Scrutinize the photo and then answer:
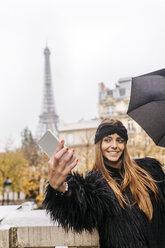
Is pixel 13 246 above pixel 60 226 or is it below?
below

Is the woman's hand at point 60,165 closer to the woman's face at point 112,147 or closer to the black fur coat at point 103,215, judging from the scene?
the black fur coat at point 103,215

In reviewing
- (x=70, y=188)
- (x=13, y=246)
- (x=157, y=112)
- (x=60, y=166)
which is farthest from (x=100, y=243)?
(x=157, y=112)

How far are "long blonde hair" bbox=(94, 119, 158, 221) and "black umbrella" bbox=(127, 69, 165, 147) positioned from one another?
0.32 meters

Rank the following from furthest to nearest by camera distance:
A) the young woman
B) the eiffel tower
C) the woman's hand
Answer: the eiffel tower < the young woman < the woman's hand

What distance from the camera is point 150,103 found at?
262 centimetres

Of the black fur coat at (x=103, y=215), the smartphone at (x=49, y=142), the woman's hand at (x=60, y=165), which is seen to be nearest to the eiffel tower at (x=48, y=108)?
the black fur coat at (x=103, y=215)

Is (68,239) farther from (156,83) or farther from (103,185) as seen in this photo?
(156,83)

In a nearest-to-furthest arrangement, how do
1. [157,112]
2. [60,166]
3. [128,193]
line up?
1. [60,166]
2. [128,193]
3. [157,112]

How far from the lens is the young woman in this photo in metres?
1.89

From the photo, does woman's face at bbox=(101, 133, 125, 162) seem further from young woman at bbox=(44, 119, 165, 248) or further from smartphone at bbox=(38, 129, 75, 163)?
smartphone at bbox=(38, 129, 75, 163)

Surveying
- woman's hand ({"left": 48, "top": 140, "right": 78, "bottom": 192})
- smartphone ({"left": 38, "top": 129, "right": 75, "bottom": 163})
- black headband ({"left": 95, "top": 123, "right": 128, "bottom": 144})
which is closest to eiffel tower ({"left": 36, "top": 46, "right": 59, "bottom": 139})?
black headband ({"left": 95, "top": 123, "right": 128, "bottom": 144})

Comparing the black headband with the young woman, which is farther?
the black headband

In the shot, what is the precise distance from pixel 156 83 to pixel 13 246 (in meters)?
1.95

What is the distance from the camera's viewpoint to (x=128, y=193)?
7.45 ft
